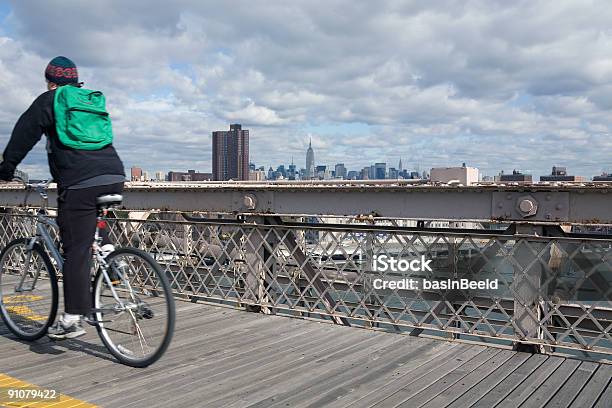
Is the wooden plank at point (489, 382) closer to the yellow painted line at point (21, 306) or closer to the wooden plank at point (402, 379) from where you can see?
the wooden plank at point (402, 379)

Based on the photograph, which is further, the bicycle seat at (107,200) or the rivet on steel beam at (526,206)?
the rivet on steel beam at (526,206)

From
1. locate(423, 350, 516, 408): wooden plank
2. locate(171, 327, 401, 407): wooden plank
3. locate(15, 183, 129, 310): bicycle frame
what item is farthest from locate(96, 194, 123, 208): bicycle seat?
locate(423, 350, 516, 408): wooden plank

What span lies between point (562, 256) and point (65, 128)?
187 inches

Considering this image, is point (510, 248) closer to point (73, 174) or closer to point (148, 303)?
point (148, 303)

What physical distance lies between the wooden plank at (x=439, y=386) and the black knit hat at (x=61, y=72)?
3.69 m

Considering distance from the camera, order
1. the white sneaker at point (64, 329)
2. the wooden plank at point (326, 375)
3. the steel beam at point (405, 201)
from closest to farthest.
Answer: the wooden plank at point (326, 375) → the white sneaker at point (64, 329) → the steel beam at point (405, 201)

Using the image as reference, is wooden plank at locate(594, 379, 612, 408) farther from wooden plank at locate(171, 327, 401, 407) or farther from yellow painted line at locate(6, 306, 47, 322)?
yellow painted line at locate(6, 306, 47, 322)

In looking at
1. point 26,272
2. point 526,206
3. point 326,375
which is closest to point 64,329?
point 26,272

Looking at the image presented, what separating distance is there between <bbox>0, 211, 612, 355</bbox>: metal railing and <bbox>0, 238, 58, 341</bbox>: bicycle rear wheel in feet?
1.83

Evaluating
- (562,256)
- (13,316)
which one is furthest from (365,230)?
(13,316)

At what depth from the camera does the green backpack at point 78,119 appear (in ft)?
14.0

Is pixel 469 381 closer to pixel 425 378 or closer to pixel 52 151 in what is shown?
pixel 425 378

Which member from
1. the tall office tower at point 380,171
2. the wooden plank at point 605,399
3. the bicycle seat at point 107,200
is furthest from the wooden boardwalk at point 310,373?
the tall office tower at point 380,171

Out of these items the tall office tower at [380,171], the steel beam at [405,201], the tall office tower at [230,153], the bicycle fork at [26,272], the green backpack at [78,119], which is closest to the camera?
the green backpack at [78,119]
